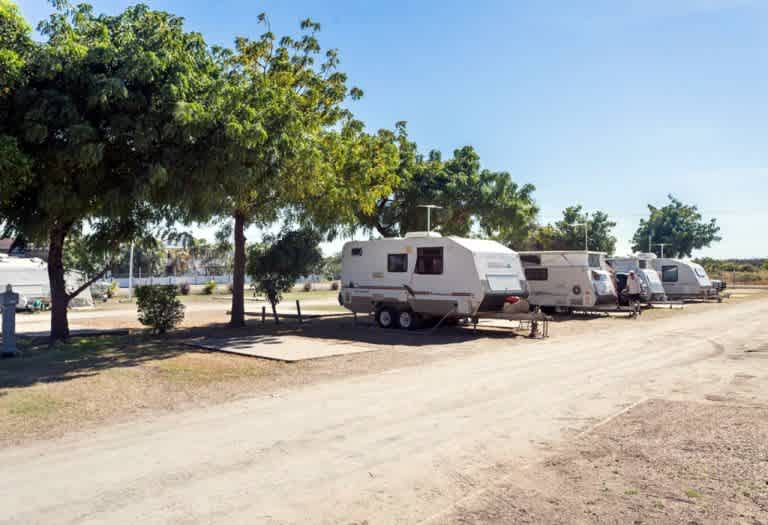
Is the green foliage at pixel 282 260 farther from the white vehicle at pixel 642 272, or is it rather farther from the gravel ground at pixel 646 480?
the white vehicle at pixel 642 272

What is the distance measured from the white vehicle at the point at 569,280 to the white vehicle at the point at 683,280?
13411mm

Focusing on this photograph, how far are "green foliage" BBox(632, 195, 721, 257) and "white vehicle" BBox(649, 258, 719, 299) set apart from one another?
34151mm

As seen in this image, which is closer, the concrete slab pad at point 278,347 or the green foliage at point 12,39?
the green foliage at point 12,39

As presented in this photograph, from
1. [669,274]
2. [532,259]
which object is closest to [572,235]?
[669,274]

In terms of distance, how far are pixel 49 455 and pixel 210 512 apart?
8.55 ft

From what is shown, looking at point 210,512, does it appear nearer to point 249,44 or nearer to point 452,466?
point 452,466

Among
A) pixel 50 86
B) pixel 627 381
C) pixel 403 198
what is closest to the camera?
pixel 627 381

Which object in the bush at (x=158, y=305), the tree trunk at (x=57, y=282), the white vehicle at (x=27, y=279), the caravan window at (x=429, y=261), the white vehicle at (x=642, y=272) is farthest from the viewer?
the white vehicle at (x=642, y=272)

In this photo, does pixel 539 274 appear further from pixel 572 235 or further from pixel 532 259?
pixel 572 235

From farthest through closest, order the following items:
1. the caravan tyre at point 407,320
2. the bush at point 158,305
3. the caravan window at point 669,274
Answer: the caravan window at point 669,274 < the caravan tyre at point 407,320 < the bush at point 158,305

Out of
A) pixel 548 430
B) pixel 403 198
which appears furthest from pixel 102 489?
pixel 403 198

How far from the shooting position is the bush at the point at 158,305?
1712 cm

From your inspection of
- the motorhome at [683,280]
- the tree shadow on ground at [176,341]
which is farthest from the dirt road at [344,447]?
the motorhome at [683,280]

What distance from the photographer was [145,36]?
1368 cm
